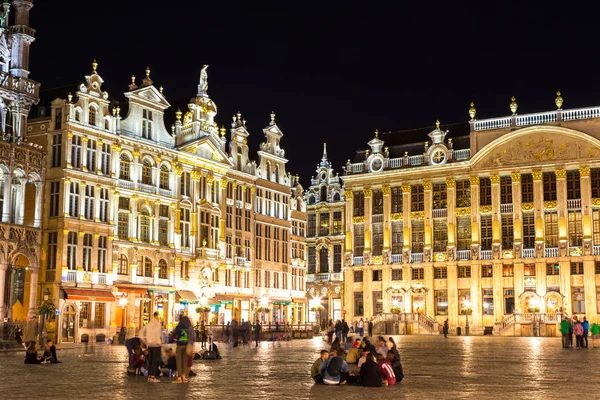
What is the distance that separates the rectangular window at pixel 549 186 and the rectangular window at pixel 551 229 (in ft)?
4.58

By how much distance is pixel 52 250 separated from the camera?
54281mm

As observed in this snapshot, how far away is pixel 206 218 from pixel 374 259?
761 inches

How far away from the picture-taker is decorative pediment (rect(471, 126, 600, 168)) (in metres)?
72.1

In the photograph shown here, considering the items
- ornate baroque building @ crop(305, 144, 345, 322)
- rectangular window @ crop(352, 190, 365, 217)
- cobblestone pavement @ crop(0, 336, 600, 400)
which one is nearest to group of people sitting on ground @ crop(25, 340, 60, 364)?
cobblestone pavement @ crop(0, 336, 600, 400)

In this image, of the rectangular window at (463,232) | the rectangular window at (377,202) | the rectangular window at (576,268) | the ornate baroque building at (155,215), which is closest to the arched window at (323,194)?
the rectangular window at (377,202)

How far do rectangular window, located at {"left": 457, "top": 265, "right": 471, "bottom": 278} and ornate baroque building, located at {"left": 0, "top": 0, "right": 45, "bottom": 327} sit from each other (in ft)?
125

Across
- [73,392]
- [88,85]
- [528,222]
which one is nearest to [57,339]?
[88,85]

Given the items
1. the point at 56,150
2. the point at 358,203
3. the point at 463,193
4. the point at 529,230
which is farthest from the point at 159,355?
the point at 358,203

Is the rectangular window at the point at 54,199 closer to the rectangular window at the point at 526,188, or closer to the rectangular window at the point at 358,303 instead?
the rectangular window at the point at 358,303

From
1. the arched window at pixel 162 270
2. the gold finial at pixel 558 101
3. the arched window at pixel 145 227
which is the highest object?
the gold finial at pixel 558 101

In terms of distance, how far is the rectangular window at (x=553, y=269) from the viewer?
236 feet

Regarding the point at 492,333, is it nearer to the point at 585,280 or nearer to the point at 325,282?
the point at 585,280

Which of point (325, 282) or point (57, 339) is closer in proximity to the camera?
point (57, 339)

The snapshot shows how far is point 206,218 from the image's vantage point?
224 ft
